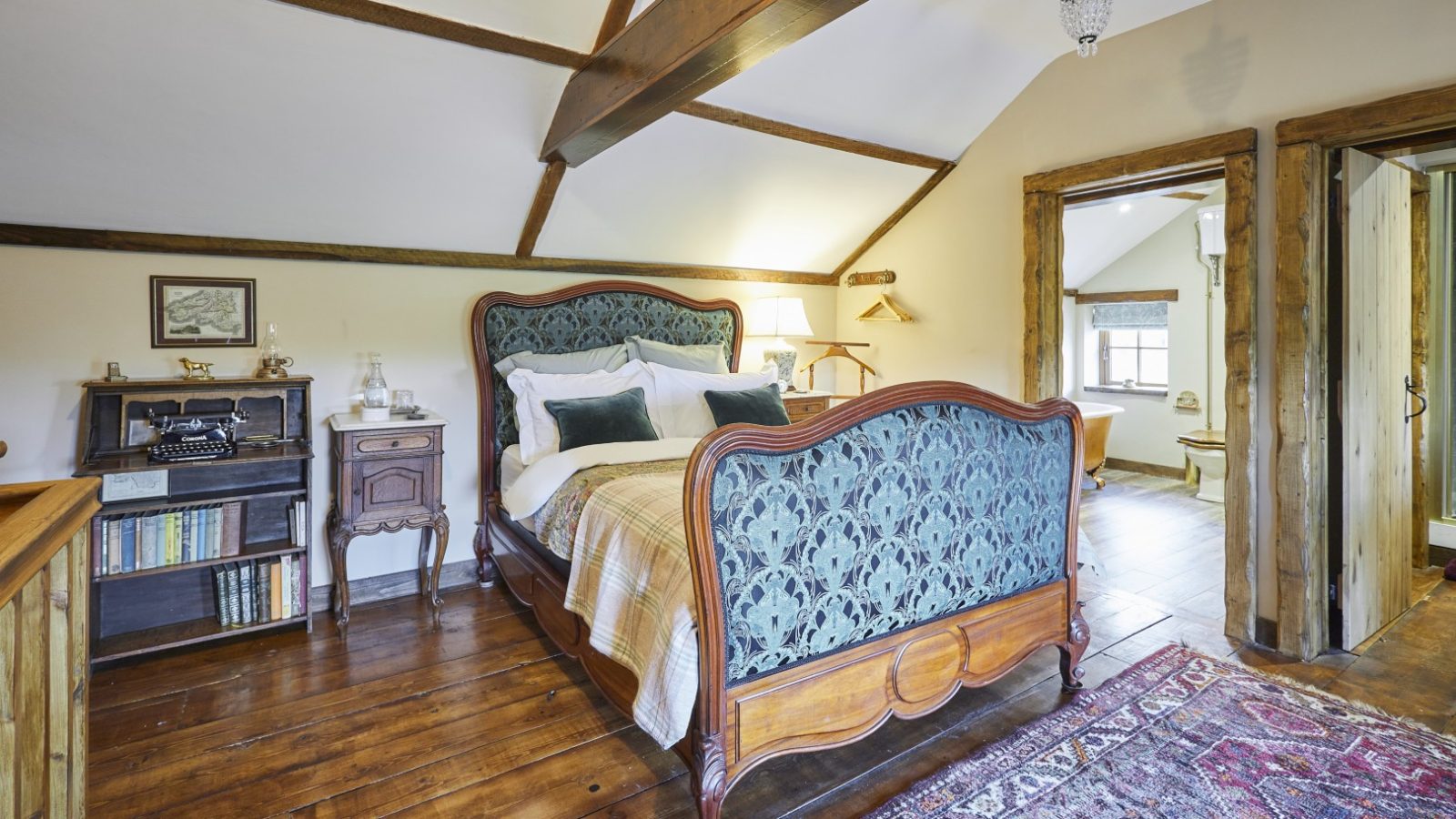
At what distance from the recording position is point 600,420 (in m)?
3.37

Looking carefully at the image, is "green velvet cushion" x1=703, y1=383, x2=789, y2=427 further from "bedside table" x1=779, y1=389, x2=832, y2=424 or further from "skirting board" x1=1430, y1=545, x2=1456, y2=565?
"skirting board" x1=1430, y1=545, x2=1456, y2=565

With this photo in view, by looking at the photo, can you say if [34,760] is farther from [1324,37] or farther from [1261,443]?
[1324,37]

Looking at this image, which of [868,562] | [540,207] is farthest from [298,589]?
[868,562]

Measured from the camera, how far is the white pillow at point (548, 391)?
3.44 m

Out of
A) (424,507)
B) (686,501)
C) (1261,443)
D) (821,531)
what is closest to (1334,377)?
(1261,443)

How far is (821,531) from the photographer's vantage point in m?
1.92

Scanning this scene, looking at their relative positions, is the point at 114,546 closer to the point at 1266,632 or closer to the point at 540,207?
the point at 540,207

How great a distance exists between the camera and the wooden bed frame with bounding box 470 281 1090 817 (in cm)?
175

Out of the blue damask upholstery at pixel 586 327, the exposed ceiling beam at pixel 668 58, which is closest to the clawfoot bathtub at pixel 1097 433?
the blue damask upholstery at pixel 586 327

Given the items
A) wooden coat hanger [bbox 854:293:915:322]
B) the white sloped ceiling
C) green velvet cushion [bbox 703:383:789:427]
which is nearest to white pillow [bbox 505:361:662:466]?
green velvet cushion [bbox 703:383:789:427]

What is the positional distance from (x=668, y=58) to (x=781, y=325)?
2.58 meters

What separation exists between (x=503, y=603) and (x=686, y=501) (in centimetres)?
227

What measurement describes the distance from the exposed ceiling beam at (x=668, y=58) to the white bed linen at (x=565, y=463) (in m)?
1.27

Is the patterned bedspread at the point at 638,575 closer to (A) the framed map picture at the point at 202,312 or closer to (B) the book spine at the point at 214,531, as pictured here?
(B) the book spine at the point at 214,531
